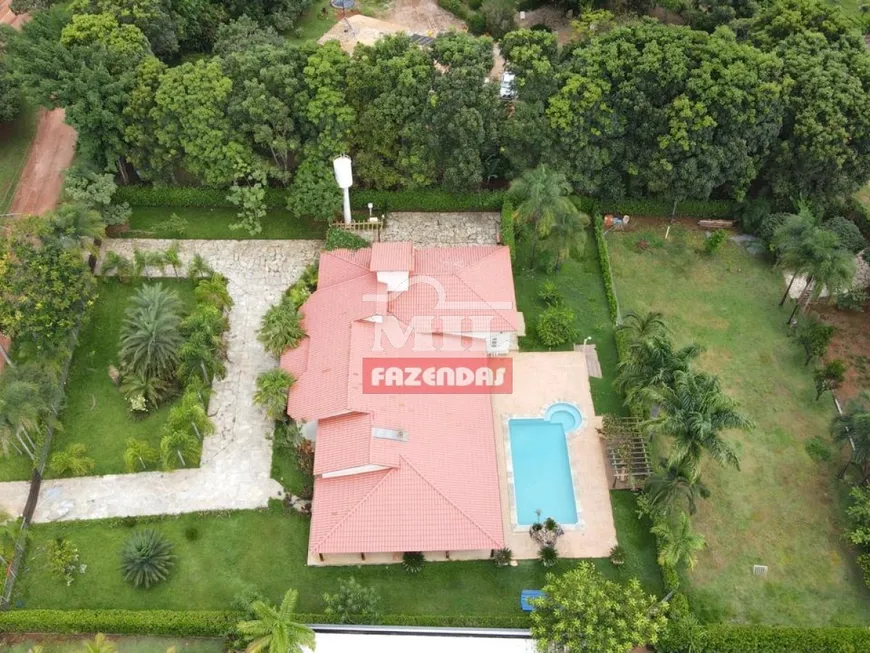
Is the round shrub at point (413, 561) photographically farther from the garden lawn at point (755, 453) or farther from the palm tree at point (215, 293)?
the palm tree at point (215, 293)

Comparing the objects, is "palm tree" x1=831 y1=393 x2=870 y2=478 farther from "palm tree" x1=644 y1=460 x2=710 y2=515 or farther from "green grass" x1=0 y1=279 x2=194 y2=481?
"green grass" x1=0 y1=279 x2=194 y2=481

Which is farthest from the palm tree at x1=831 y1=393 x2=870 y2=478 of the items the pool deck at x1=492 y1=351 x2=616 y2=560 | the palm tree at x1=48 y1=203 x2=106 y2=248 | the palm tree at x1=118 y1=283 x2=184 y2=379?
the palm tree at x1=48 y1=203 x2=106 y2=248

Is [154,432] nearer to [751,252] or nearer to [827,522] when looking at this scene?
[827,522]

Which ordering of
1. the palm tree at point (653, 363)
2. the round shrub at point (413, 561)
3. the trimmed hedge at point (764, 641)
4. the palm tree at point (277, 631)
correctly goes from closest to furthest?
the palm tree at point (277, 631) → the trimmed hedge at point (764, 641) → the round shrub at point (413, 561) → the palm tree at point (653, 363)

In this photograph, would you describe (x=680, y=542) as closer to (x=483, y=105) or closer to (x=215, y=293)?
(x=483, y=105)

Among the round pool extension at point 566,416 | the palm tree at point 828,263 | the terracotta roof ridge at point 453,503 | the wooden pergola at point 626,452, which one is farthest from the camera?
the palm tree at point 828,263

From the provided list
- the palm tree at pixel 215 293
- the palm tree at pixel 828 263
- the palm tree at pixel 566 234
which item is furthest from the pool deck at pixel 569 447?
the palm tree at pixel 215 293
